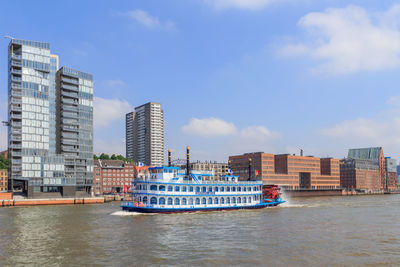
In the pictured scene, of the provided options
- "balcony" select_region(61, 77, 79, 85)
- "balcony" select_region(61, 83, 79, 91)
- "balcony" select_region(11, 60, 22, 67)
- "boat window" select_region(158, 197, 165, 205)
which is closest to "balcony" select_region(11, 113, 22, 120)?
"balcony" select_region(11, 60, 22, 67)

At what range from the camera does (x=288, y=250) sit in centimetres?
3753

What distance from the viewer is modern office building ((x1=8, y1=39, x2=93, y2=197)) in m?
121

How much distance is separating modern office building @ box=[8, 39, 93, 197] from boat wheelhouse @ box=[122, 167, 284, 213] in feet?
202

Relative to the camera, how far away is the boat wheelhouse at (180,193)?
71062 mm

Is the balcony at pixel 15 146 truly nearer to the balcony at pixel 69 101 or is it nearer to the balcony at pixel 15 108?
the balcony at pixel 15 108

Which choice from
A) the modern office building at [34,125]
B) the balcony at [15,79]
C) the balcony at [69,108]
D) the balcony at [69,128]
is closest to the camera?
the modern office building at [34,125]

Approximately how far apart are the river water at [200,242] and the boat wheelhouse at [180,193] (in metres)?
9.03

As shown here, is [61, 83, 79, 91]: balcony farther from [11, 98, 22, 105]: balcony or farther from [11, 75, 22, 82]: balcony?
[11, 98, 22, 105]: balcony

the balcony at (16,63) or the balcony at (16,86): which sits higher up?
the balcony at (16,63)

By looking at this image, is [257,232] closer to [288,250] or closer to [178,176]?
[288,250]

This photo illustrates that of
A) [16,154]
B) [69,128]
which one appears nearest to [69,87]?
[69,128]

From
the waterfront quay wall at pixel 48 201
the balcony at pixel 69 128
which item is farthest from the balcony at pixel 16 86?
the waterfront quay wall at pixel 48 201

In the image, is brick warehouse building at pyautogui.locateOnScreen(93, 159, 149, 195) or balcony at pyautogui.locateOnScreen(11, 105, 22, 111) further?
brick warehouse building at pyautogui.locateOnScreen(93, 159, 149, 195)

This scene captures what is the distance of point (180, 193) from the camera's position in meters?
73.4
